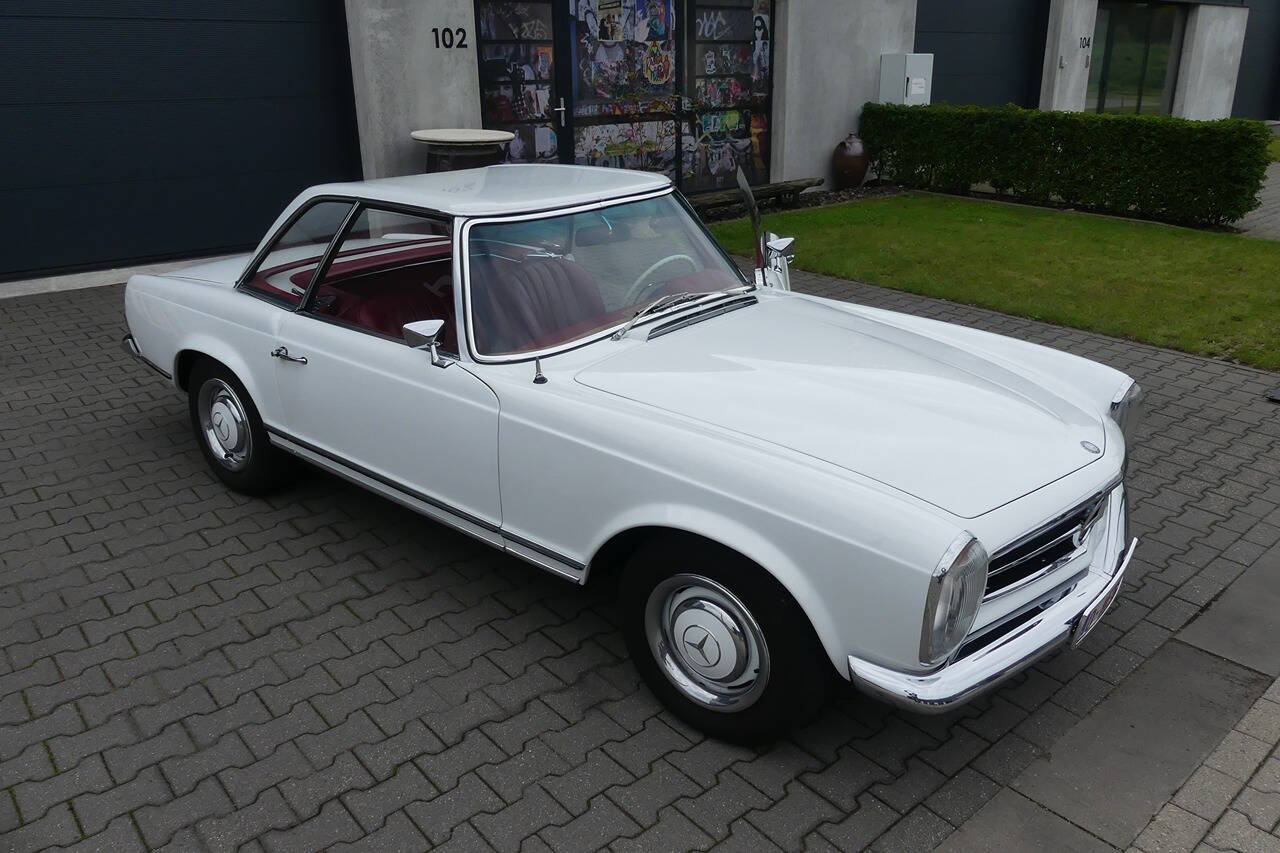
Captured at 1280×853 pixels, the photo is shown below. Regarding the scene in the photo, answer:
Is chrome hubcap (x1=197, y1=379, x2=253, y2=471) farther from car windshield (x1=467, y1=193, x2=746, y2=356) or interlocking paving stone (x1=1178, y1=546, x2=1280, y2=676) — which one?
interlocking paving stone (x1=1178, y1=546, x2=1280, y2=676)

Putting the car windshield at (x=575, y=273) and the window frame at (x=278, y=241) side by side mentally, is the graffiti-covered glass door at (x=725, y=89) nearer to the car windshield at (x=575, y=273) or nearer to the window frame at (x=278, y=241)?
the window frame at (x=278, y=241)

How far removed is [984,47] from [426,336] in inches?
600

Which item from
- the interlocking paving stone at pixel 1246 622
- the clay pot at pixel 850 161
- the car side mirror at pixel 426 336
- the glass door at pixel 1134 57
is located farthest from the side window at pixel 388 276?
the glass door at pixel 1134 57

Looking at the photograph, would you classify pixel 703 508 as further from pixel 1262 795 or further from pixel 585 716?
pixel 1262 795

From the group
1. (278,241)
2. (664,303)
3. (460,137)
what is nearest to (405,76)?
Answer: (460,137)

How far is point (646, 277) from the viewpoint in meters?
4.09

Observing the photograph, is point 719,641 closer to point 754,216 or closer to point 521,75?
point 754,216

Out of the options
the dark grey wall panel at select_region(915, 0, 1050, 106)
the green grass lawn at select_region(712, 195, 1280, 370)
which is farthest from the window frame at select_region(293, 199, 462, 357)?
the dark grey wall panel at select_region(915, 0, 1050, 106)

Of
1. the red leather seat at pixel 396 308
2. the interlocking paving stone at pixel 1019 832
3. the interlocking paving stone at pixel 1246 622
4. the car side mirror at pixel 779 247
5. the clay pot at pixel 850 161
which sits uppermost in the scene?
the car side mirror at pixel 779 247

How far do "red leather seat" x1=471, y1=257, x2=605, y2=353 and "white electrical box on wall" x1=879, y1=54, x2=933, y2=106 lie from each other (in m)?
11.5

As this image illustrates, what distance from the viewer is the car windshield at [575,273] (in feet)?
12.2

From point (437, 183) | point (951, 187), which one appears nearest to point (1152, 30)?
point (951, 187)

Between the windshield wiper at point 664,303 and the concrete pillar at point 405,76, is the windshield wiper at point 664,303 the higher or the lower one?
the lower one

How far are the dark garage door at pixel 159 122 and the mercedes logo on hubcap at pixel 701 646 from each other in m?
7.85
